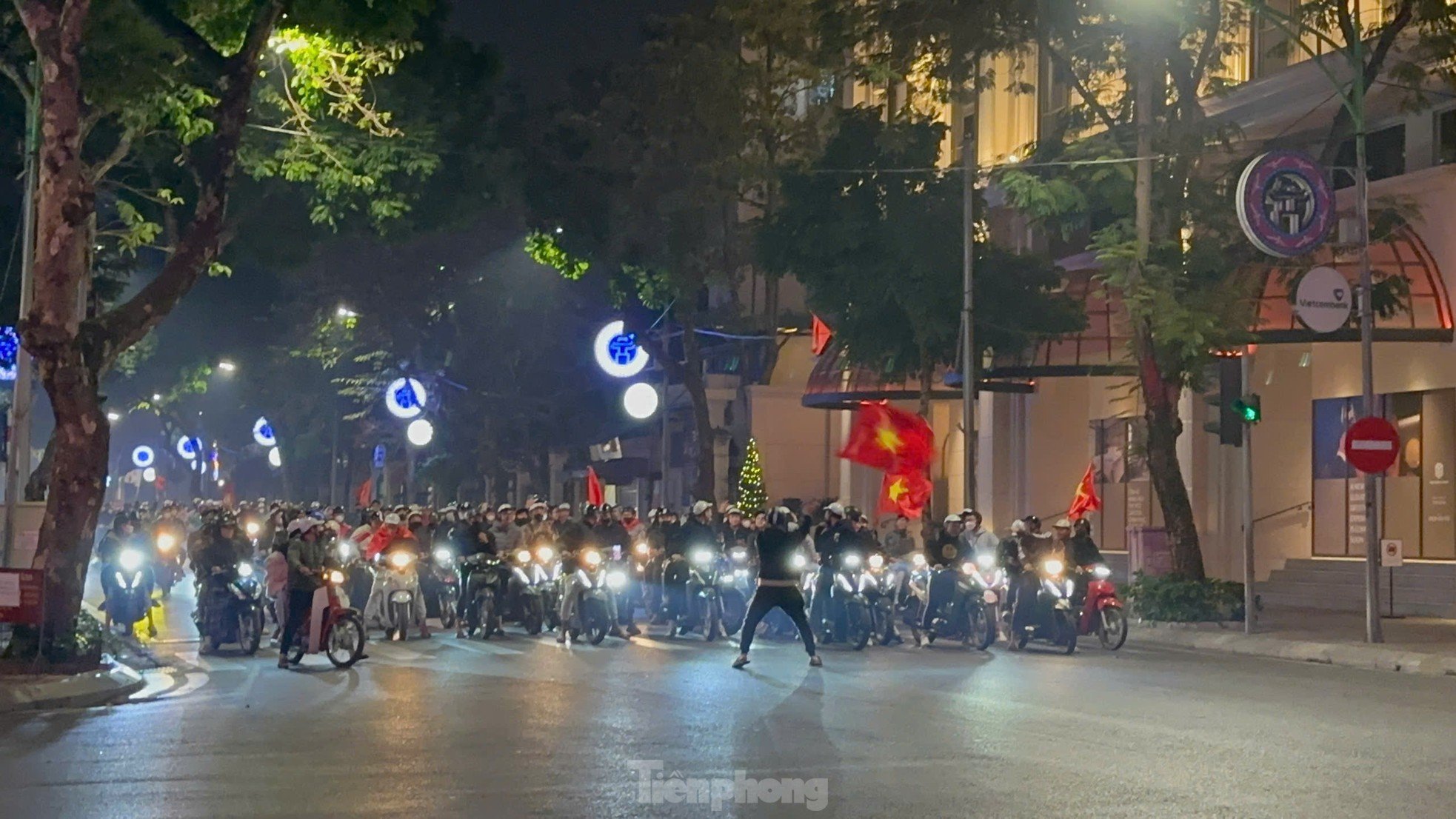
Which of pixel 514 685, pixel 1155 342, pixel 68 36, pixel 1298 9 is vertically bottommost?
Answer: pixel 514 685

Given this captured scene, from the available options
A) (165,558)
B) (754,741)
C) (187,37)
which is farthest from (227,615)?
(754,741)

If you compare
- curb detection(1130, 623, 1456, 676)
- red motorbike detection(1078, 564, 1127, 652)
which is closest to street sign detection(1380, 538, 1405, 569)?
curb detection(1130, 623, 1456, 676)

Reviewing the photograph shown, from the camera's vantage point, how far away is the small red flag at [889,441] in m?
31.8

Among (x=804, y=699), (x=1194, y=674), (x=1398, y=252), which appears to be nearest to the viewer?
(x=804, y=699)

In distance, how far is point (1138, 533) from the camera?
31.6 metres

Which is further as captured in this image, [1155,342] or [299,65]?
[1155,342]

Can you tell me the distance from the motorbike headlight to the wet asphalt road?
5947mm

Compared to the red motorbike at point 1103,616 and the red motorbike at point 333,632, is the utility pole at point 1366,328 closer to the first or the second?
the red motorbike at point 1103,616

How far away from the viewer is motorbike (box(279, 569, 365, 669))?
20.1m

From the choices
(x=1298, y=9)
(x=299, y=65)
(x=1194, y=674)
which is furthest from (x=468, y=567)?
(x=1298, y=9)

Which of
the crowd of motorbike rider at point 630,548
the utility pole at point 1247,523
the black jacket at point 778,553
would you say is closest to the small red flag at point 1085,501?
the crowd of motorbike rider at point 630,548

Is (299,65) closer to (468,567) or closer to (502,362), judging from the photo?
(468,567)

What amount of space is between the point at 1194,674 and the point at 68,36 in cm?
1260

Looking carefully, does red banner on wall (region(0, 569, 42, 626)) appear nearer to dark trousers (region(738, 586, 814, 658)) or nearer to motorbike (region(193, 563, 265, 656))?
motorbike (region(193, 563, 265, 656))
